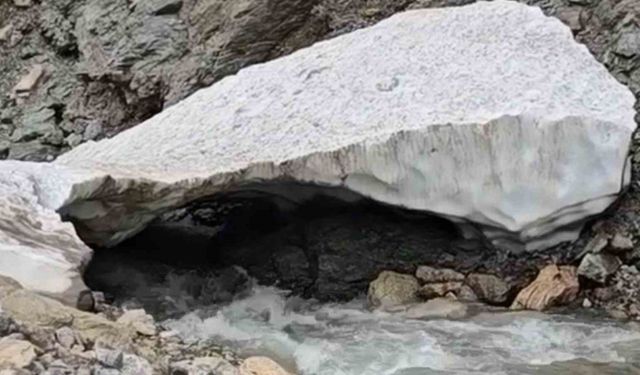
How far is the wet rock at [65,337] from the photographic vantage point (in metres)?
4.43

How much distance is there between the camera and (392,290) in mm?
7613

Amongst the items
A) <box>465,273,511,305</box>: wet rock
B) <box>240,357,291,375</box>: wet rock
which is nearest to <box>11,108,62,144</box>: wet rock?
<box>465,273,511,305</box>: wet rock

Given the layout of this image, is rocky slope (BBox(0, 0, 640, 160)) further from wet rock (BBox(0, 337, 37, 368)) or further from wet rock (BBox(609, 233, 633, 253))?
wet rock (BBox(0, 337, 37, 368))

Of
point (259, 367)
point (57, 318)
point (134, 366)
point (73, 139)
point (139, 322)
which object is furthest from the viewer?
point (73, 139)

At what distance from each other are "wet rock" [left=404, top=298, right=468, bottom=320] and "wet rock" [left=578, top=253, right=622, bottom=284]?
1081mm

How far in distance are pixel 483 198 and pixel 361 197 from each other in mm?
1080

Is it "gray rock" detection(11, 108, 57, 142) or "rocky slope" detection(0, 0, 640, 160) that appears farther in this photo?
"gray rock" detection(11, 108, 57, 142)

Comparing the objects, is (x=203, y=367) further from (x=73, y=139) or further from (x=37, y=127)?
(x=37, y=127)

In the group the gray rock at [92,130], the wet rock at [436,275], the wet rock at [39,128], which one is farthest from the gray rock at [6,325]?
the wet rock at [39,128]

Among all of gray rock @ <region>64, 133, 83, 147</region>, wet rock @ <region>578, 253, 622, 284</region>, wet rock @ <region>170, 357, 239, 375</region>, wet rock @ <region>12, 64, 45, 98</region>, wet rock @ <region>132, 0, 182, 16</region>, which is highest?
wet rock @ <region>132, 0, 182, 16</region>

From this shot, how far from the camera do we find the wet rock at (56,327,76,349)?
4430mm

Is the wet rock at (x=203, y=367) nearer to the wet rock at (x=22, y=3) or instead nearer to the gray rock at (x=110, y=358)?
the gray rock at (x=110, y=358)

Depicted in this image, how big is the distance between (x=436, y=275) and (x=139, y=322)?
328cm

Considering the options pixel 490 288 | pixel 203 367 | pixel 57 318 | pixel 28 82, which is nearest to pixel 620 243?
pixel 490 288
